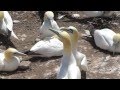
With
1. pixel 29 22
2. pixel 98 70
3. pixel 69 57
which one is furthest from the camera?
pixel 29 22

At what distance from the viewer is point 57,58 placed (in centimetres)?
852

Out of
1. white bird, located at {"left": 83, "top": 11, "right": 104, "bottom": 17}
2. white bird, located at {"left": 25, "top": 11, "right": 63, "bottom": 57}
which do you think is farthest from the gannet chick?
white bird, located at {"left": 83, "top": 11, "right": 104, "bottom": 17}

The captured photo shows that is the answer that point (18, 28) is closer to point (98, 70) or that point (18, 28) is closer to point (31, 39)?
point (31, 39)

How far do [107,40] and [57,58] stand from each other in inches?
40.6

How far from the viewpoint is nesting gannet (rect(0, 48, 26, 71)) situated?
26.5ft

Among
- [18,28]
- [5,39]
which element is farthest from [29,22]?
[5,39]

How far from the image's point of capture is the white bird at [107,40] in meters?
8.79

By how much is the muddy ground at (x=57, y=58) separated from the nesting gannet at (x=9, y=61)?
8 cm

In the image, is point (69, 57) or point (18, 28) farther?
point (18, 28)

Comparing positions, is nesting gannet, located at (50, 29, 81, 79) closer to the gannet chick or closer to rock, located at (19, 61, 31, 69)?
rock, located at (19, 61, 31, 69)

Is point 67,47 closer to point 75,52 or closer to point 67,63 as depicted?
point 67,63

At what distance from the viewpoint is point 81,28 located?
986cm
